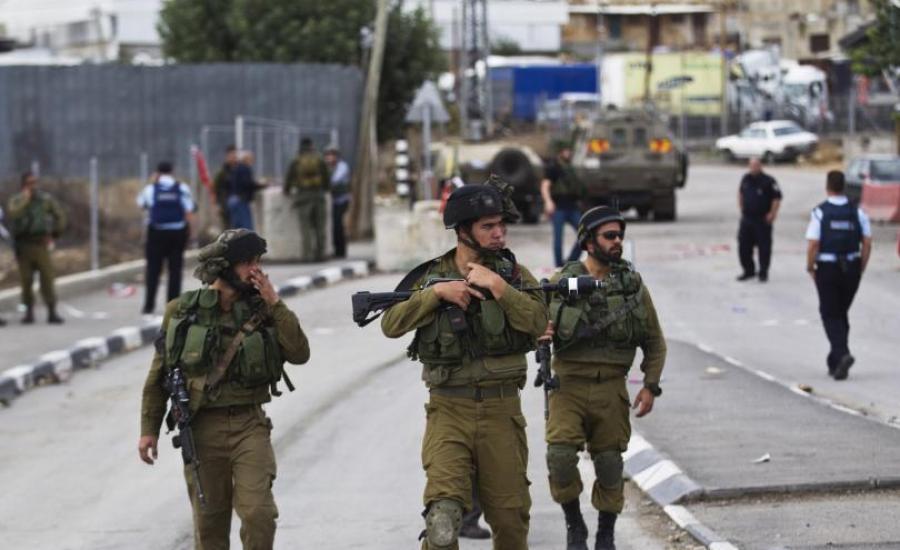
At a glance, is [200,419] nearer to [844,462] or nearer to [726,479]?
[726,479]

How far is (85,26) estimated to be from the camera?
280ft

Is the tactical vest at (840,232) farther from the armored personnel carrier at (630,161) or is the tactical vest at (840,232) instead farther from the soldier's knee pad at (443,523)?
the armored personnel carrier at (630,161)

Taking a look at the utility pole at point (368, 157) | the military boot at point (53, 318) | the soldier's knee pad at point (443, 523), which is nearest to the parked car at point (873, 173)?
the utility pole at point (368, 157)

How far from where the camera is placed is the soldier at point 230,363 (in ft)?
24.0

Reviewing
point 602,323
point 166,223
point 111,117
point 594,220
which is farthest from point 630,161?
point 602,323

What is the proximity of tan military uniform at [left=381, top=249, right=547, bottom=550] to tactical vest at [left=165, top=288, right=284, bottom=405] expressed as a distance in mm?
609

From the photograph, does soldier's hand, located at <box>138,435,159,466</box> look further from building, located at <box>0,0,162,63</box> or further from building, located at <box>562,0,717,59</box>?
building, located at <box>562,0,717,59</box>

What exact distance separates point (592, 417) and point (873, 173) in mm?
29740

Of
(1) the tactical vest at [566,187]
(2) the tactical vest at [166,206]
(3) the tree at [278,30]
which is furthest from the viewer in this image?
(3) the tree at [278,30]

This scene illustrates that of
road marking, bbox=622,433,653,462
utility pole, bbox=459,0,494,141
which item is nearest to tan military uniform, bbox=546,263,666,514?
road marking, bbox=622,433,653,462

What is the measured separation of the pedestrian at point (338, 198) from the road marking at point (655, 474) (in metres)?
17.9

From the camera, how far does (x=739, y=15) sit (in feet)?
330

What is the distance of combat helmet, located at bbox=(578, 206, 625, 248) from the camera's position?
8.40m

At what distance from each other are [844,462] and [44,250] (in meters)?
11.6
